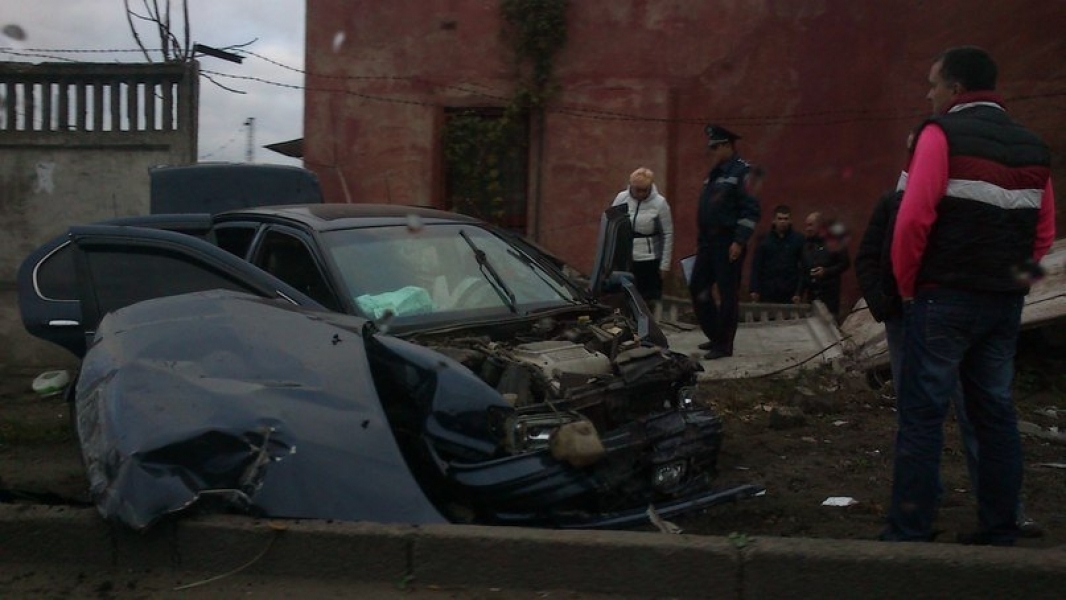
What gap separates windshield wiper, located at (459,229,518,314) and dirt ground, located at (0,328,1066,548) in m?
1.46

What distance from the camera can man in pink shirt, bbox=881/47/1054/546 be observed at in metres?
3.97

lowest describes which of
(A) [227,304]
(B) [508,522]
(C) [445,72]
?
(B) [508,522]

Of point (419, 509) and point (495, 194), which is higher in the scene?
point (495, 194)

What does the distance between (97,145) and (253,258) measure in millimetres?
7186

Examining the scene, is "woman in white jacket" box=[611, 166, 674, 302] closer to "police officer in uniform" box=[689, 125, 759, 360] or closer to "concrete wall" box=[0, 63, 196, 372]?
"police officer in uniform" box=[689, 125, 759, 360]

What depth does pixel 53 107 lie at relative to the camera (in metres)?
12.0

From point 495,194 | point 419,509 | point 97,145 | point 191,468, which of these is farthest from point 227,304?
point 495,194

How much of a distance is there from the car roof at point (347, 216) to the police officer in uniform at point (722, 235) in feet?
8.62

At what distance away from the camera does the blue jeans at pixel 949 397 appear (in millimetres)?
4016

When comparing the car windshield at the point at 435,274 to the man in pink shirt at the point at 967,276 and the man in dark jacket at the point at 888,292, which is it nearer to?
the man in dark jacket at the point at 888,292

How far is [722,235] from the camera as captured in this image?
823cm

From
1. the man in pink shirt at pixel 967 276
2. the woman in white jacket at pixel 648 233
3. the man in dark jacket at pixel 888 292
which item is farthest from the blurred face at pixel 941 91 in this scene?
the woman in white jacket at pixel 648 233

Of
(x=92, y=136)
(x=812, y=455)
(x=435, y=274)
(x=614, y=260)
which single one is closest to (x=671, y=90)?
(x=92, y=136)

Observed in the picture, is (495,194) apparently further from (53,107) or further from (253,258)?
(253,258)
